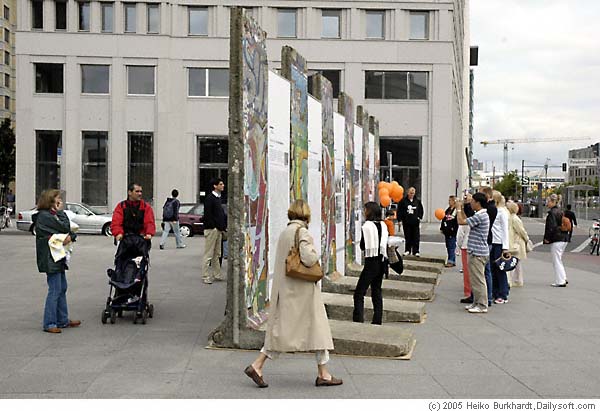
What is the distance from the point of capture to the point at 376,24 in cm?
4559

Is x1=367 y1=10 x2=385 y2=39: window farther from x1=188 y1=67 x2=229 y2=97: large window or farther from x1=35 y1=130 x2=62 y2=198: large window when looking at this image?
x1=35 y1=130 x2=62 y2=198: large window

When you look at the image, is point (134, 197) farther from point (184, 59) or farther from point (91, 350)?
point (184, 59)

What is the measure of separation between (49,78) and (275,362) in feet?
132

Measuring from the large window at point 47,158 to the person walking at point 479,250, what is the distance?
36.7 meters

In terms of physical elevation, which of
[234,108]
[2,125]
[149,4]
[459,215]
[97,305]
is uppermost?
[149,4]

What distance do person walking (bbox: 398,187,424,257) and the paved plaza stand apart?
18.1ft

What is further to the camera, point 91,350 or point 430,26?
point 430,26

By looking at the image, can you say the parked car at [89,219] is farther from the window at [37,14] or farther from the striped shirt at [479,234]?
the striped shirt at [479,234]

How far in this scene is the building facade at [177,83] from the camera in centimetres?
4384

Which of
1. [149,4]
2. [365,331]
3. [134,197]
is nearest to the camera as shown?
[365,331]

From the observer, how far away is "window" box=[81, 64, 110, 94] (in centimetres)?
4422

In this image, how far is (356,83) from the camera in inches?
1764

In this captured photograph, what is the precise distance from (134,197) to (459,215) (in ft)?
17.1
